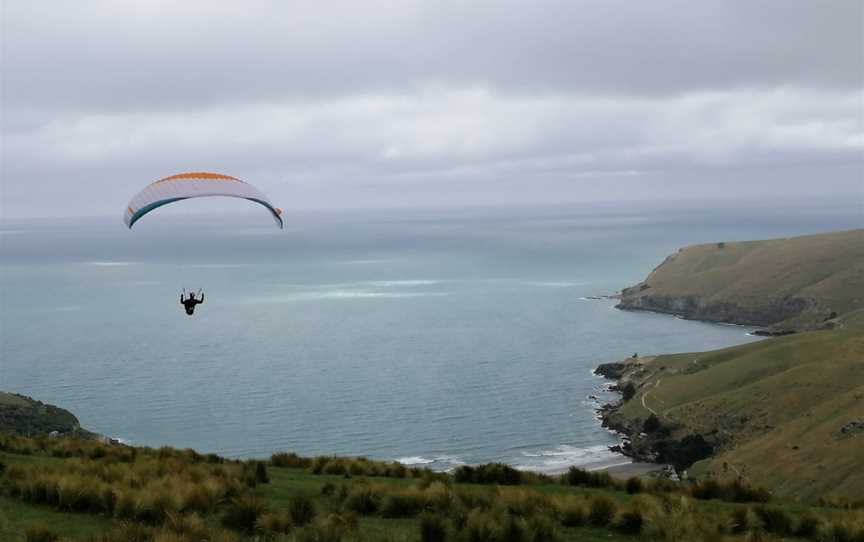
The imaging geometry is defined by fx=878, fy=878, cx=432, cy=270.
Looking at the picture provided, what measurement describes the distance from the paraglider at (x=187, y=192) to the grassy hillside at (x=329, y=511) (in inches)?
530

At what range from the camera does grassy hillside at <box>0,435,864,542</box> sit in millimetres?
12414

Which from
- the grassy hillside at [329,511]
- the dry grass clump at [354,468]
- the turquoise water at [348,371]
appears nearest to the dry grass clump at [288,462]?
the dry grass clump at [354,468]

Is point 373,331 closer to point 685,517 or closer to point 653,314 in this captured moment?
point 653,314

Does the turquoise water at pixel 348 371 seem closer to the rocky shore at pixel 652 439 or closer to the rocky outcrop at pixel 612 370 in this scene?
the rocky shore at pixel 652 439

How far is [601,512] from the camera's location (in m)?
14.1

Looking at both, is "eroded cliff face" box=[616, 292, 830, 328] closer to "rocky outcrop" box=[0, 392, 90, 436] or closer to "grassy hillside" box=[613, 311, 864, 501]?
"grassy hillside" box=[613, 311, 864, 501]

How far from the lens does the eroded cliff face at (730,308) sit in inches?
6122

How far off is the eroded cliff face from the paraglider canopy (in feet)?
446

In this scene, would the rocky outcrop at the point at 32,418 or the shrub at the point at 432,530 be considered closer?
the shrub at the point at 432,530

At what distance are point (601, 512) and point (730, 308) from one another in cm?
17051

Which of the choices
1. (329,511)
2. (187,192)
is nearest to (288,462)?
(329,511)

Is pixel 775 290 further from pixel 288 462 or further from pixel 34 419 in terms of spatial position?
pixel 288 462

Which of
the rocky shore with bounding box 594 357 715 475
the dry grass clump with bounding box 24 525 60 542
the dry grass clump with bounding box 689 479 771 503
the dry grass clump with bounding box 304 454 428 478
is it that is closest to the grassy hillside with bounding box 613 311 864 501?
the rocky shore with bounding box 594 357 715 475

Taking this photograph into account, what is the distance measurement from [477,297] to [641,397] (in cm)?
10718
